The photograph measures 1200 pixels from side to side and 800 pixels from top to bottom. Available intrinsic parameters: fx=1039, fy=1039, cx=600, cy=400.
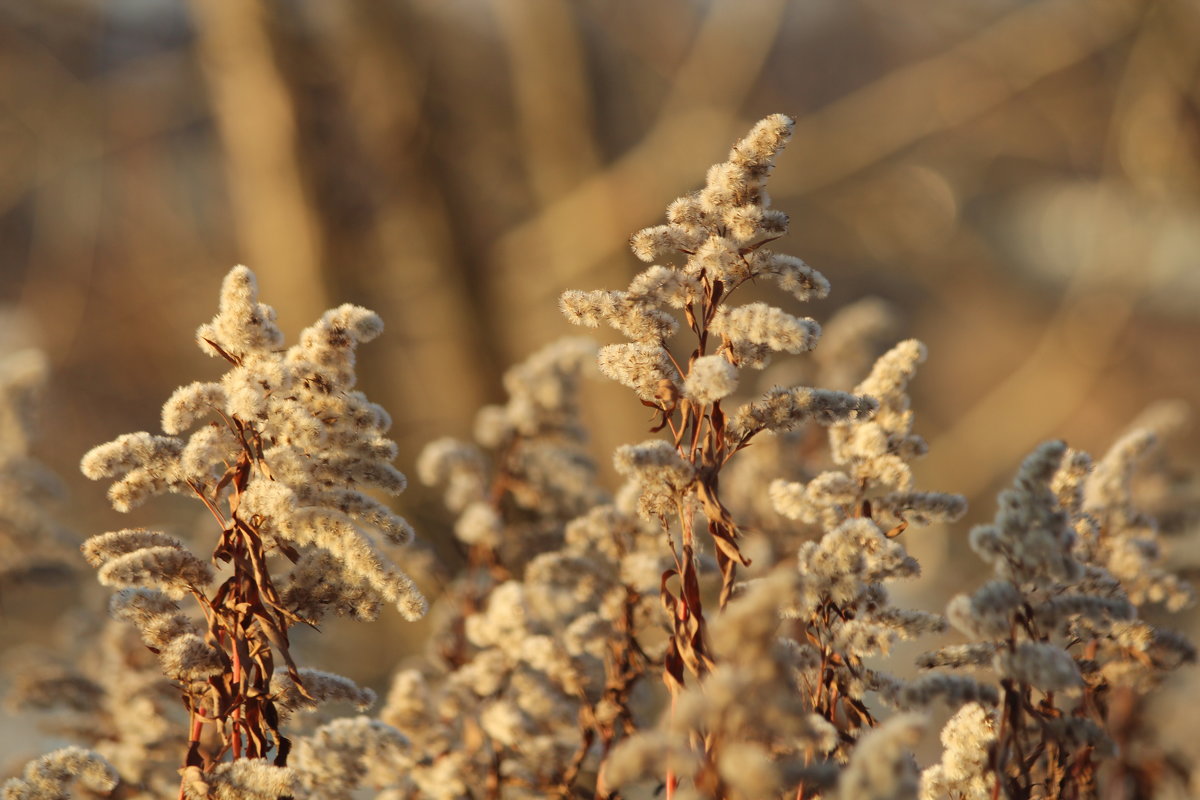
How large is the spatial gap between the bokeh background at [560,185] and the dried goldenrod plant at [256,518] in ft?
5.14

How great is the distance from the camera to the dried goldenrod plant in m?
0.68

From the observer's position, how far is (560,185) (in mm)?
3975

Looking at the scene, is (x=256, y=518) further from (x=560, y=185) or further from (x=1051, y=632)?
(x=560, y=185)

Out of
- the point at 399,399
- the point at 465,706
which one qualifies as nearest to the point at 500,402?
the point at 399,399

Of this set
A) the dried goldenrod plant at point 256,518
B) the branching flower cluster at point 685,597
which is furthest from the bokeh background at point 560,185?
the dried goldenrod plant at point 256,518

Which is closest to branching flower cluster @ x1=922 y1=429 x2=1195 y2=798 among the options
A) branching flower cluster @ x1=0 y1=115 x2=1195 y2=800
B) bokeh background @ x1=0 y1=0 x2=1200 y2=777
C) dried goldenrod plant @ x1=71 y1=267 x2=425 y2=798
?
branching flower cluster @ x1=0 y1=115 x2=1195 y2=800

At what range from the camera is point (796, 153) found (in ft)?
13.7

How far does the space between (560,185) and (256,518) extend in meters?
3.40

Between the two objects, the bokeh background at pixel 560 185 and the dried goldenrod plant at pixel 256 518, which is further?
the bokeh background at pixel 560 185

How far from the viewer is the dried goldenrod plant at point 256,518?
26.9 inches

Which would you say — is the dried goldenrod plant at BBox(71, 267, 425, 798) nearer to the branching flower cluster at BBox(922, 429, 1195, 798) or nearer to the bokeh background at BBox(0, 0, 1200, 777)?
the branching flower cluster at BBox(922, 429, 1195, 798)

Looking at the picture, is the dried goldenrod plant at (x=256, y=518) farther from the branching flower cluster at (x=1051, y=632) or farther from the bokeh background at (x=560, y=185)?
the bokeh background at (x=560, y=185)

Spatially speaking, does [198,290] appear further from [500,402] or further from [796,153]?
[796,153]

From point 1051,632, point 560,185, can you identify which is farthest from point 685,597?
point 560,185
